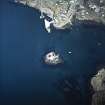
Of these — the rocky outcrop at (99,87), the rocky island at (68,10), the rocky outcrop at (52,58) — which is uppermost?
the rocky island at (68,10)

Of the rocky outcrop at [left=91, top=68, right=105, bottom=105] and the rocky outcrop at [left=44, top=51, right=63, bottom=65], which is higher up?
the rocky outcrop at [left=44, top=51, right=63, bottom=65]

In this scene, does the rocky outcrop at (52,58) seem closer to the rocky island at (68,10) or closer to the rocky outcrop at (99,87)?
the rocky island at (68,10)

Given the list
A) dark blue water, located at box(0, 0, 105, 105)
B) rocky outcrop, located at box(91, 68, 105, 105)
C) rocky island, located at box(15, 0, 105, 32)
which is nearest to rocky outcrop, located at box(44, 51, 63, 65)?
dark blue water, located at box(0, 0, 105, 105)

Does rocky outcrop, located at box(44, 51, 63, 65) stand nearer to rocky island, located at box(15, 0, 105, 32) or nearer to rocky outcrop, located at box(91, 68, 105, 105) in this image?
rocky island, located at box(15, 0, 105, 32)

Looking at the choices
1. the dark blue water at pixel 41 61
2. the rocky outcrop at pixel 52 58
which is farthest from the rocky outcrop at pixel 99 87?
the rocky outcrop at pixel 52 58

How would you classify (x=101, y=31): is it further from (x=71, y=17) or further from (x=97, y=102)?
(x=97, y=102)

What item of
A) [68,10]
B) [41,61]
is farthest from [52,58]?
[68,10]

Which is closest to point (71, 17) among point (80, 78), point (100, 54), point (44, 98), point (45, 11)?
point (45, 11)
